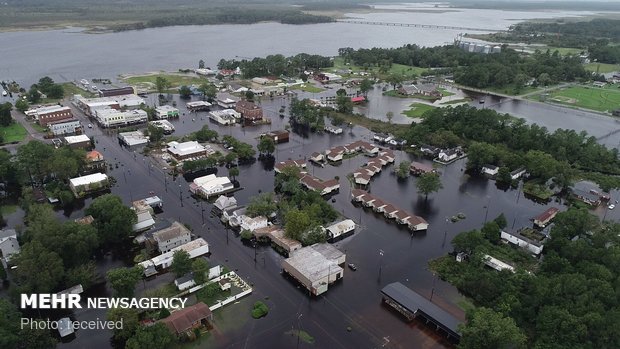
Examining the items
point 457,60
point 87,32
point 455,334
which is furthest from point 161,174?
point 87,32

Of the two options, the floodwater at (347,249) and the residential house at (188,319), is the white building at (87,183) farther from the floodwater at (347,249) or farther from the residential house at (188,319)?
the residential house at (188,319)

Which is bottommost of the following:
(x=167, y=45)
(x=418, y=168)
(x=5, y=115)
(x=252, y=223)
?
(x=418, y=168)

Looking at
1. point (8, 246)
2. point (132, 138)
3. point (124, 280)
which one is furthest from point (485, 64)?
point (8, 246)

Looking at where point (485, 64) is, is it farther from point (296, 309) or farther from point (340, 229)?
point (296, 309)

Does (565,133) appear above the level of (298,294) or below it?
above

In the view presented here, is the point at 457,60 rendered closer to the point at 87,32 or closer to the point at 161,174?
the point at 161,174

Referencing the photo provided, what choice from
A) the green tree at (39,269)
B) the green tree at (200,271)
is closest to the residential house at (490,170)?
the green tree at (200,271)
